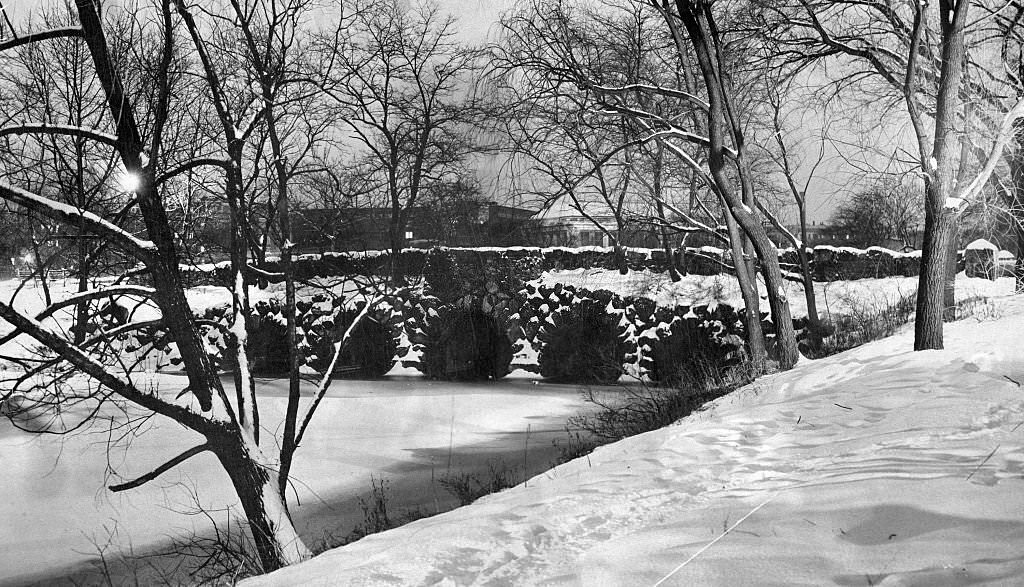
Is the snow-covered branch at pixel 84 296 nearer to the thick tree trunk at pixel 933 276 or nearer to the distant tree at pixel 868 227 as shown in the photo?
the thick tree trunk at pixel 933 276

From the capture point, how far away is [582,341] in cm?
1110

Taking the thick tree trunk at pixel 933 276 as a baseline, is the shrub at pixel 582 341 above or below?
below

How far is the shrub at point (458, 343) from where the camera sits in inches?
411

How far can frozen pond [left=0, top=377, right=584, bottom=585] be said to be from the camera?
4.33m

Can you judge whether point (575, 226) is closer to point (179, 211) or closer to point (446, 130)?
point (446, 130)

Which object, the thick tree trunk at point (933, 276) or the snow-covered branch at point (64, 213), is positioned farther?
the thick tree trunk at point (933, 276)

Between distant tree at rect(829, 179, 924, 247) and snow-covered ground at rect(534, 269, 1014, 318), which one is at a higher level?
distant tree at rect(829, 179, 924, 247)

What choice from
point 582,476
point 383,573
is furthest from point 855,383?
point 383,573

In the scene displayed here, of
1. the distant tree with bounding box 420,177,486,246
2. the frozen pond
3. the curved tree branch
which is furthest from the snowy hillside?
the distant tree with bounding box 420,177,486,246

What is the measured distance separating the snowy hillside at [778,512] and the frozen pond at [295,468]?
2.30m

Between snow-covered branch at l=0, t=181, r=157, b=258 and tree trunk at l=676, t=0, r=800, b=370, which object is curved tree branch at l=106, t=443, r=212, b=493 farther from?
tree trunk at l=676, t=0, r=800, b=370

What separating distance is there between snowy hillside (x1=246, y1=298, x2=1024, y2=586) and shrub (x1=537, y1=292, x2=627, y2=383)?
7.50m

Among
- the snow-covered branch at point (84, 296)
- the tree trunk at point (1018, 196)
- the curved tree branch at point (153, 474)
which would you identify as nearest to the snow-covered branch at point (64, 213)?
the snow-covered branch at point (84, 296)

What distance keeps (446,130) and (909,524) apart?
7173mm
